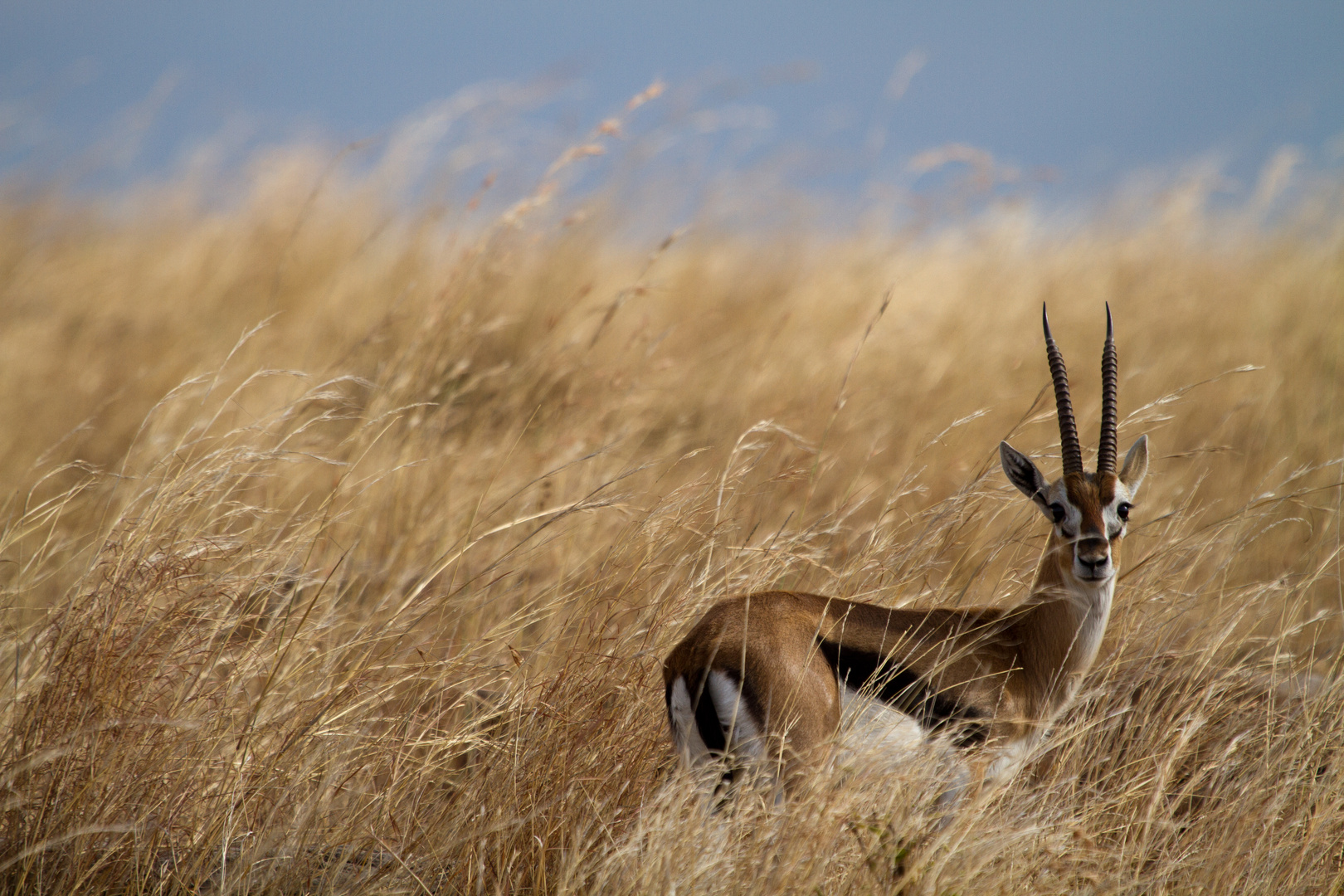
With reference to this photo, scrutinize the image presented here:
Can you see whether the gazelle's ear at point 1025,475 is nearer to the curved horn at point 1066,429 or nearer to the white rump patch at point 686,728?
the curved horn at point 1066,429

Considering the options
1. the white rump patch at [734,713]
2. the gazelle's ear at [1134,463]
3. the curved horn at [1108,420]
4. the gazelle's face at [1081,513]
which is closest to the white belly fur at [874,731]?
the white rump patch at [734,713]

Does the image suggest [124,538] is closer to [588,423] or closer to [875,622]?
[875,622]

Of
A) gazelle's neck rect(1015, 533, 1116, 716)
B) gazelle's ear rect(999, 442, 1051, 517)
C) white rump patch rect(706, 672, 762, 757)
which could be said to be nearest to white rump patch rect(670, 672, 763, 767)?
white rump patch rect(706, 672, 762, 757)

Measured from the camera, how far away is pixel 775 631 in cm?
243

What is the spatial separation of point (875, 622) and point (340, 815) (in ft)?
4.66

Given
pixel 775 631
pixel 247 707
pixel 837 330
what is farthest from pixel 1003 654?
pixel 837 330

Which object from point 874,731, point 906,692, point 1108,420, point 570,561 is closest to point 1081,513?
point 1108,420

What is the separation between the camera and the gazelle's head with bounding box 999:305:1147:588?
2809 mm

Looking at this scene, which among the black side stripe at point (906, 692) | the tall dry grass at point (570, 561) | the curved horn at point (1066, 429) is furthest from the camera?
the curved horn at point (1066, 429)

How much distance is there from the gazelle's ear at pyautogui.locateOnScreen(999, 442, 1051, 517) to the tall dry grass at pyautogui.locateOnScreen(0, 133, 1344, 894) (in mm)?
166

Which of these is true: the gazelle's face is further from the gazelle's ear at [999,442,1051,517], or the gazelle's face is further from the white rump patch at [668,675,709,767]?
the white rump patch at [668,675,709,767]

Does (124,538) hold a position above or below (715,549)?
above

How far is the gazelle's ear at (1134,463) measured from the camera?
315 centimetres

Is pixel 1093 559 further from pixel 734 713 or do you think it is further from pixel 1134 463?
pixel 734 713
